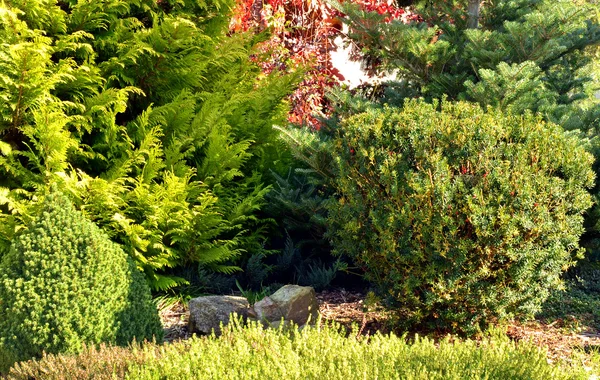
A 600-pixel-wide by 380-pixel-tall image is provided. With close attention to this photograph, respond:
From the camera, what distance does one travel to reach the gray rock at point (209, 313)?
16.7ft

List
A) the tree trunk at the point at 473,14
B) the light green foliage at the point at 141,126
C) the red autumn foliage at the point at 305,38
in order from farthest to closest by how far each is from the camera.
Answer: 1. the red autumn foliage at the point at 305,38
2. the tree trunk at the point at 473,14
3. the light green foliage at the point at 141,126

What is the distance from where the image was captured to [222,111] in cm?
629

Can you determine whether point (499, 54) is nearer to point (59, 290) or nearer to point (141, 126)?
point (141, 126)

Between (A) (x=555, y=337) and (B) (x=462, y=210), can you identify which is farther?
(A) (x=555, y=337)

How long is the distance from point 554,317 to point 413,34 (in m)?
2.82

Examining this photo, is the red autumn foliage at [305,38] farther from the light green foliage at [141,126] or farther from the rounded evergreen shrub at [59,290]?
the rounded evergreen shrub at [59,290]

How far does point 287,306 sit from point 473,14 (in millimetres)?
3681

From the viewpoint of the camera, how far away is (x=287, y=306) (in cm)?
511

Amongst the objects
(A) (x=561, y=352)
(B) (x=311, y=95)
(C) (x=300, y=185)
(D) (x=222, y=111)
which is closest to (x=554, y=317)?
(A) (x=561, y=352)

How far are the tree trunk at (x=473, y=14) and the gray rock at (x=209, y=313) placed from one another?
3.78 m

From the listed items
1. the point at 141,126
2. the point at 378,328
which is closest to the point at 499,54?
the point at 378,328

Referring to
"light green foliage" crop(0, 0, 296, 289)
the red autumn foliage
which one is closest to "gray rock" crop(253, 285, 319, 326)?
"light green foliage" crop(0, 0, 296, 289)

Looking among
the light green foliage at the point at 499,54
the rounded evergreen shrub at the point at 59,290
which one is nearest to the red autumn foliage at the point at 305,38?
the light green foliage at the point at 499,54

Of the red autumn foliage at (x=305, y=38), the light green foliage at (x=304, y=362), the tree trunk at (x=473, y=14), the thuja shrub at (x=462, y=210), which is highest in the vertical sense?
the red autumn foliage at (x=305, y=38)
